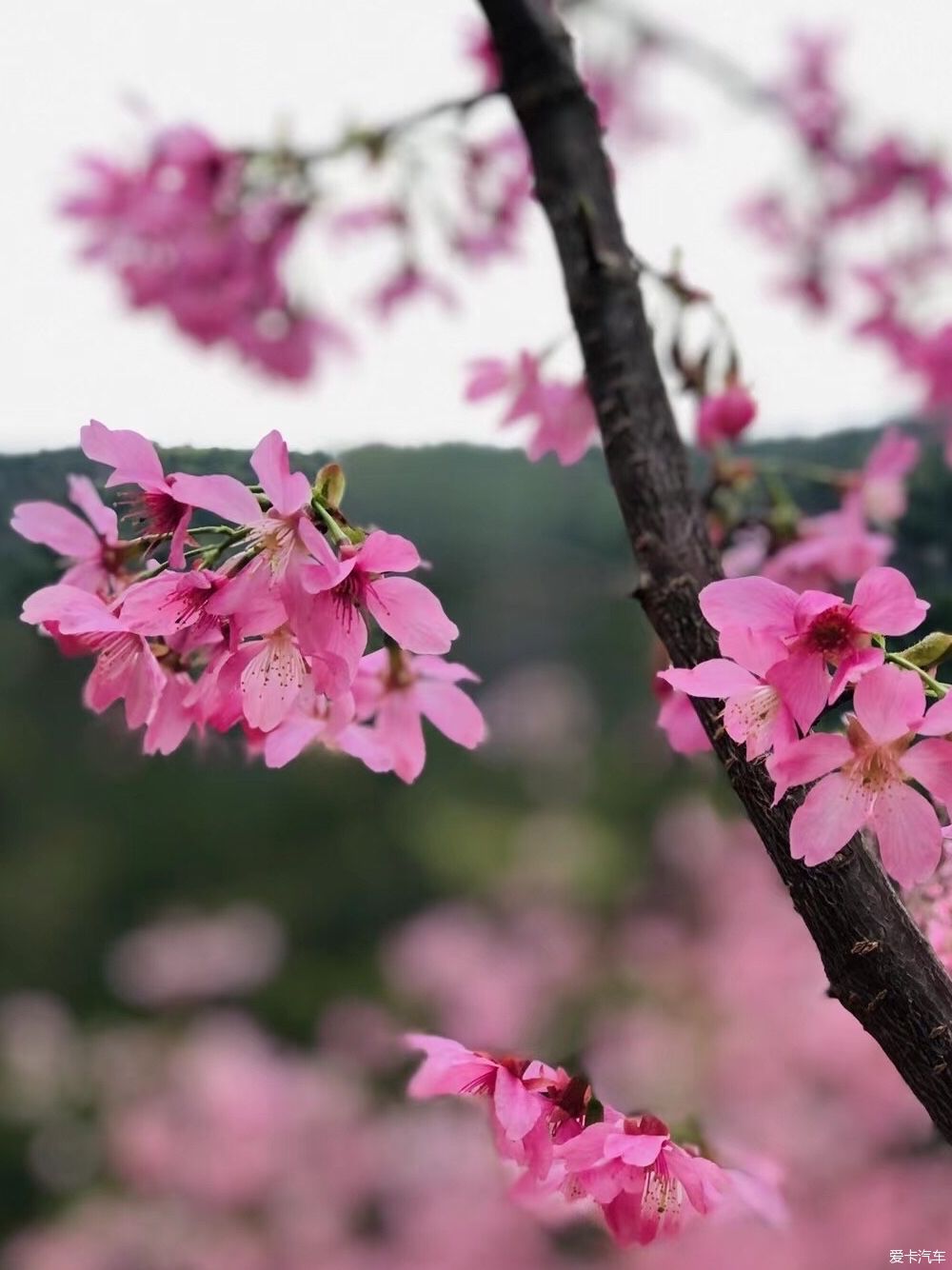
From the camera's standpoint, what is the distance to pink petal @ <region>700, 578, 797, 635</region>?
32cm

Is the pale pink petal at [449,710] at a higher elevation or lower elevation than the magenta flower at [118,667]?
lower

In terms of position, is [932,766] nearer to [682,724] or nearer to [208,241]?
[682,724]

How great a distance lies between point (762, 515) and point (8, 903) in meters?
1.45

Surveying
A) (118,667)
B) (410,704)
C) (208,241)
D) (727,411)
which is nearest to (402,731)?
(410,704)

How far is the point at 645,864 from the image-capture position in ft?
5.45

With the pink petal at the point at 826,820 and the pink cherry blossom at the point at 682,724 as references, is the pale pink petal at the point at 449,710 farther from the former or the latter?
the pink petal at the point at 826,820

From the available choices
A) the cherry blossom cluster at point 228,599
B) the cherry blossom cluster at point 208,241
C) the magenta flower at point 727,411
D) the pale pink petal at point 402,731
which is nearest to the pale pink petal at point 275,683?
the cherry blossom cluster at point 228,599

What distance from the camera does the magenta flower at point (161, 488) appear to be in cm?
34

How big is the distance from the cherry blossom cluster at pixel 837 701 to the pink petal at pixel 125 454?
0.16 metres

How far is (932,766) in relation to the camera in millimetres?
324

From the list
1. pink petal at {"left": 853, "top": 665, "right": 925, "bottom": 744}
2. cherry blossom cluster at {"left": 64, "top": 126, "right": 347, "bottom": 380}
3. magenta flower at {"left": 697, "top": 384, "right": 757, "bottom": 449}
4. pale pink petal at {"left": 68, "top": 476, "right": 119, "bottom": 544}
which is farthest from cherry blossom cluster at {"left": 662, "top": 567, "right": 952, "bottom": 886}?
cherry blossom cluster at {"left": 64, "top": 126, "right": 347, "bottom": 380}

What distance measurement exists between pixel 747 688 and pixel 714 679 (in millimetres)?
11

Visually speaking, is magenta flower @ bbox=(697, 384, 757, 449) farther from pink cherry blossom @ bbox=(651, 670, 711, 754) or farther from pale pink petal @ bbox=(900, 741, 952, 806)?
pale pink petal @ bbox=(900, 741, 952, 806)

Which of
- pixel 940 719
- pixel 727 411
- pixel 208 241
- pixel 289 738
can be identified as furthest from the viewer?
pixel 208 241
